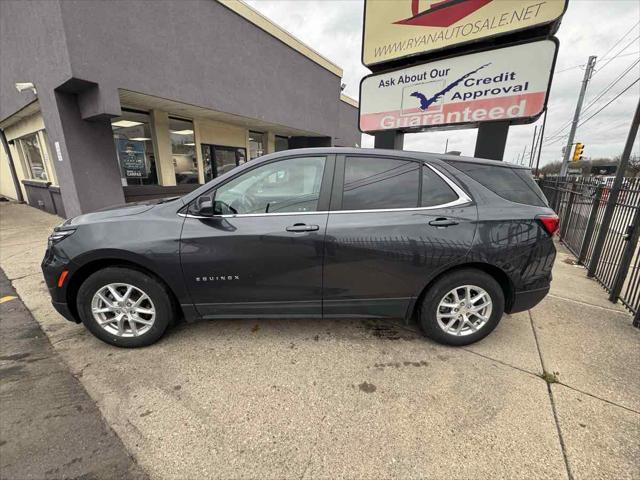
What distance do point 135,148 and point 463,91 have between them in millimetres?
8995

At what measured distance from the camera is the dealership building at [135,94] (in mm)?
6062

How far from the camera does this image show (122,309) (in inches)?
98.7

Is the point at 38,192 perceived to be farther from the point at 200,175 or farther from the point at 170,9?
the point at 170,9

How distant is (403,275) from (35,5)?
9.25m

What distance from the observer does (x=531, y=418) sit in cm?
194

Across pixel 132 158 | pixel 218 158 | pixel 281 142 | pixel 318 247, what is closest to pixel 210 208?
pixel 318 247

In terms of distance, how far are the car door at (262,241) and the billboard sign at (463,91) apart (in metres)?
4.23

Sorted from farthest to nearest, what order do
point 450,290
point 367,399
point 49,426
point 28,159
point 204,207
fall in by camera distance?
point 28,159, point 450,290, point 204,207, point 367,399, point 49,426

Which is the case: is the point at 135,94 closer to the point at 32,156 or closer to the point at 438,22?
the point at 438,22

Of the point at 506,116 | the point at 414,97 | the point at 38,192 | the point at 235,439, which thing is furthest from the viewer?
the point at 38,192

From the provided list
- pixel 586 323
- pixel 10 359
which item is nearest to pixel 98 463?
pixel 10 359

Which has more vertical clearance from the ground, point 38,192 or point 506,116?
point 506,116

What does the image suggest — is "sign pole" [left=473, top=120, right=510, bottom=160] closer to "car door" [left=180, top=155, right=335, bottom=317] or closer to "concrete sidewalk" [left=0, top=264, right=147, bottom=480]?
"car door" [left=180, top=155, right=335, bottom=317]

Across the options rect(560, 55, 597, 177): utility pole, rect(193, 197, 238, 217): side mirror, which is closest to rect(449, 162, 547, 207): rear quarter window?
rect(193, 197, 238, 217): side mirror
